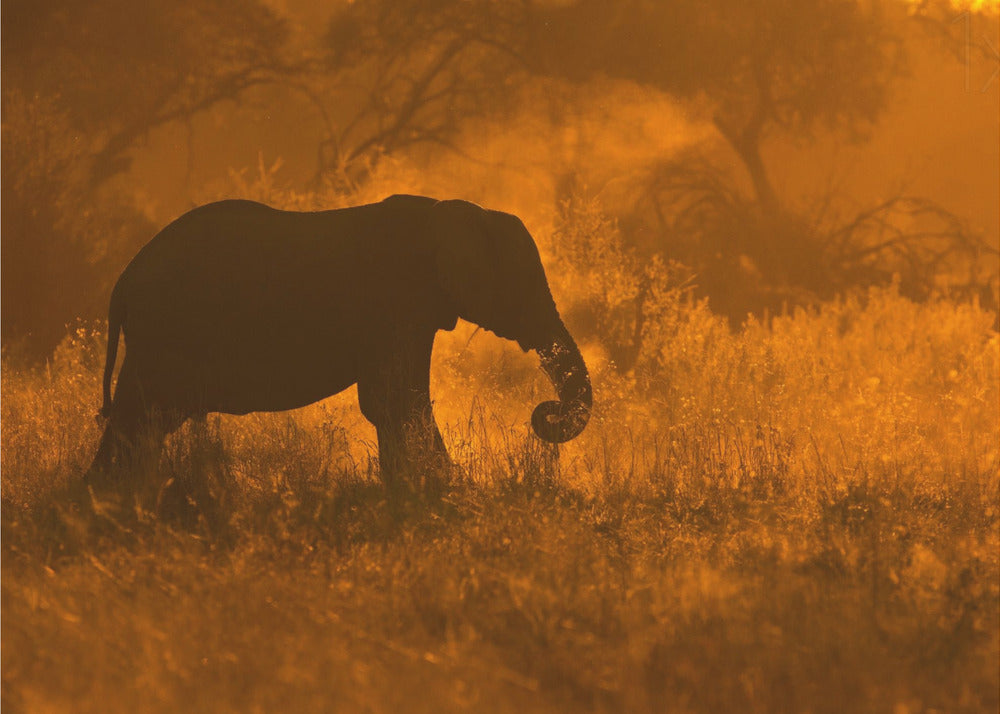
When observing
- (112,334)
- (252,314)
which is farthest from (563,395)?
(112,334)

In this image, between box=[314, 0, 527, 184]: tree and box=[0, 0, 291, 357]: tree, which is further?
box=[314, 0, 527, 184]: tree

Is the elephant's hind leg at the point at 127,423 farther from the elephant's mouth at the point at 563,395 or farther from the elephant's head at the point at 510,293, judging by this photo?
the elephant's mouth at the point at 563,395

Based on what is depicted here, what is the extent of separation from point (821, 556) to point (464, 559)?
1399 millimetres

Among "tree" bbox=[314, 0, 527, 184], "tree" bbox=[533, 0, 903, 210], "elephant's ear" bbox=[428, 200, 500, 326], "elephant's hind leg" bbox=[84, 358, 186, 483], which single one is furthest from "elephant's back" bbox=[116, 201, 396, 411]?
"tree" bbox=[533, 0, 903, 210]

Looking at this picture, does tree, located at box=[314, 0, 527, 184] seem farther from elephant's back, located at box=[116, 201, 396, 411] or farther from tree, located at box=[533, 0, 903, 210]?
elephant's back, located at box=[116, 201, 396, 411]

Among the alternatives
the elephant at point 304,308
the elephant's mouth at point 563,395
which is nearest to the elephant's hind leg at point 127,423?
the elephant at point 304,308

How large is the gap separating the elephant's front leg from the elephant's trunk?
1.66 ft

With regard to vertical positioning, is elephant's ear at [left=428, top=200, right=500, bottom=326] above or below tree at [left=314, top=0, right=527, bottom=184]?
below

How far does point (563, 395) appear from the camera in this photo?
22.5 ft

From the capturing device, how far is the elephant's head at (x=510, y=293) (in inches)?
268

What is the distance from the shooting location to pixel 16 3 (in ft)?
54.3

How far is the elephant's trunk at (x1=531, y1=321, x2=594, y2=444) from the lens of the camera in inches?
263

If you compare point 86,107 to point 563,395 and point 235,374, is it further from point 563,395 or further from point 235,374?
point 563,395

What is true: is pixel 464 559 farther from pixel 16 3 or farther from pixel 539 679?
pixel 16 3
